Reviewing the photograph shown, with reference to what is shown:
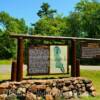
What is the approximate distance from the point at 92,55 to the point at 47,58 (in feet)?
8.42

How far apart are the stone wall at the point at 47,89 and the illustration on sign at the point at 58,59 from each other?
613mm

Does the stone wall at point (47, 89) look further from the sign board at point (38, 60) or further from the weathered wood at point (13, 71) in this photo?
the sign board at point (38, 60)

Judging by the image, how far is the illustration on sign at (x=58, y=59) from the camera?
51.8 feet

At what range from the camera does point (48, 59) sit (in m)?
15.6

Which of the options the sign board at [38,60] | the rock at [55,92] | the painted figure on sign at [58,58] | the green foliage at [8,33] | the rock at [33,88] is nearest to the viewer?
the rock at [33,88]

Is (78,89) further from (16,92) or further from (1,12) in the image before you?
(1,12)

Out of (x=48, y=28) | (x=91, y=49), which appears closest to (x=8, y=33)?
(x=48, y=28)

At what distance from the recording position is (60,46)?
16.1 m

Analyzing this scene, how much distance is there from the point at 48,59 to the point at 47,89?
4.45ft

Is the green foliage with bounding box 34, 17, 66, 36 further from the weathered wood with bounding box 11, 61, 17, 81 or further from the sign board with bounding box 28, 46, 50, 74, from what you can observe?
the weathered wood with bounding box 11, 61, 17, 81

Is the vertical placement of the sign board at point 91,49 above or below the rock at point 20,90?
above

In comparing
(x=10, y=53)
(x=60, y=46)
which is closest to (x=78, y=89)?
(x=60, y=46)

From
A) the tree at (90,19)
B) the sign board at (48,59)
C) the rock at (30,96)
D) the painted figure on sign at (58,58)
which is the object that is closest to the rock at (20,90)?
the rock at (30,96)

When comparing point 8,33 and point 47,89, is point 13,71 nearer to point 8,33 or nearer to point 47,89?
point 47,89
